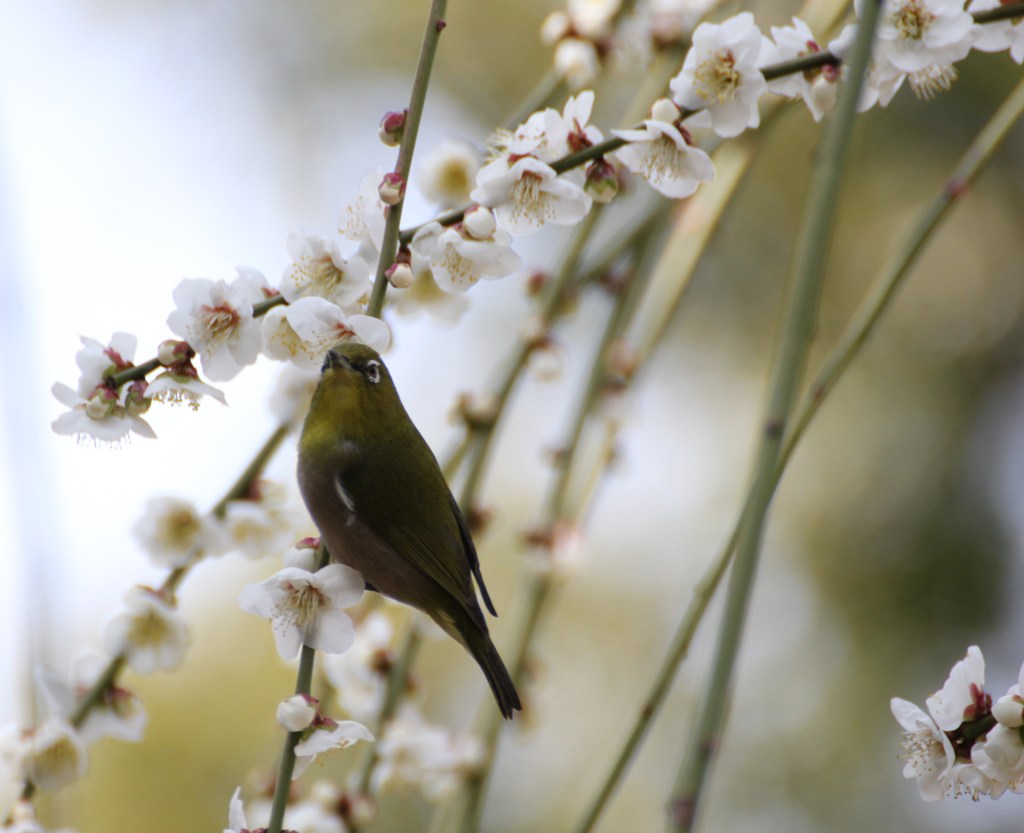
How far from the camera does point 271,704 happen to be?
4355 millimetres

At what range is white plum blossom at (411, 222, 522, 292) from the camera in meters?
1.64

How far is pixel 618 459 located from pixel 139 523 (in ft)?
3.52

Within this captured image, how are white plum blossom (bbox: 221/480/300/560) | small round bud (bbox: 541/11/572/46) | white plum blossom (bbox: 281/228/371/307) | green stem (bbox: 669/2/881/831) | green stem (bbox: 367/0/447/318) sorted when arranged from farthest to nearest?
small round bud (bbox: 541/11/572/46) < white plum blossom (bbox: 221/480/300/560) < white plum blossom (bbox: 281/228/371/307) < green stem (bbox: 367/0/447/318) < green stem (bbox: 669/2/881/831)

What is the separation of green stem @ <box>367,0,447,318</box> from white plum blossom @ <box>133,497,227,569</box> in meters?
0.63

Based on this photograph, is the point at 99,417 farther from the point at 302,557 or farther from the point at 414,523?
the point at 414,523

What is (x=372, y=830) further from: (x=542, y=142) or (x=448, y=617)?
(x=542, y=142)

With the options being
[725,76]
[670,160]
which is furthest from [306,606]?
[725,76]

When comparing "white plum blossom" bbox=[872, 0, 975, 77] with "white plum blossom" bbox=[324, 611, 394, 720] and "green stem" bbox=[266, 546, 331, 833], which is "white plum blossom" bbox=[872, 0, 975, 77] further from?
"white plum blossom" bbox=[324, 611, 394, 720]

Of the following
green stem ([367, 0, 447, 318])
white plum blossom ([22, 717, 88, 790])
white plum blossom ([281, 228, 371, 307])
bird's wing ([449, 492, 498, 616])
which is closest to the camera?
green stem ([367, 0, 447, 318])

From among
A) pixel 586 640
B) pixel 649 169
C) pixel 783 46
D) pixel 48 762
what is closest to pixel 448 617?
pixel 48 762

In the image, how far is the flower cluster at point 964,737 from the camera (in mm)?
1338

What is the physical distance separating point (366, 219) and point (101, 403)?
45 centimetres

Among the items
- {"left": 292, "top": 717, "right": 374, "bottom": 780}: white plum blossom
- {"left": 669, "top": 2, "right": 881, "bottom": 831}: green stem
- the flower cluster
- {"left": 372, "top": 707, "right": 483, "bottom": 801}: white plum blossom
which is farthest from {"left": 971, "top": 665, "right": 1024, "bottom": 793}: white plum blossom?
{"left": 372, "top": 707, "right": 483, "bottom": 801}: white plum blossom

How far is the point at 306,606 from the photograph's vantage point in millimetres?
1566
